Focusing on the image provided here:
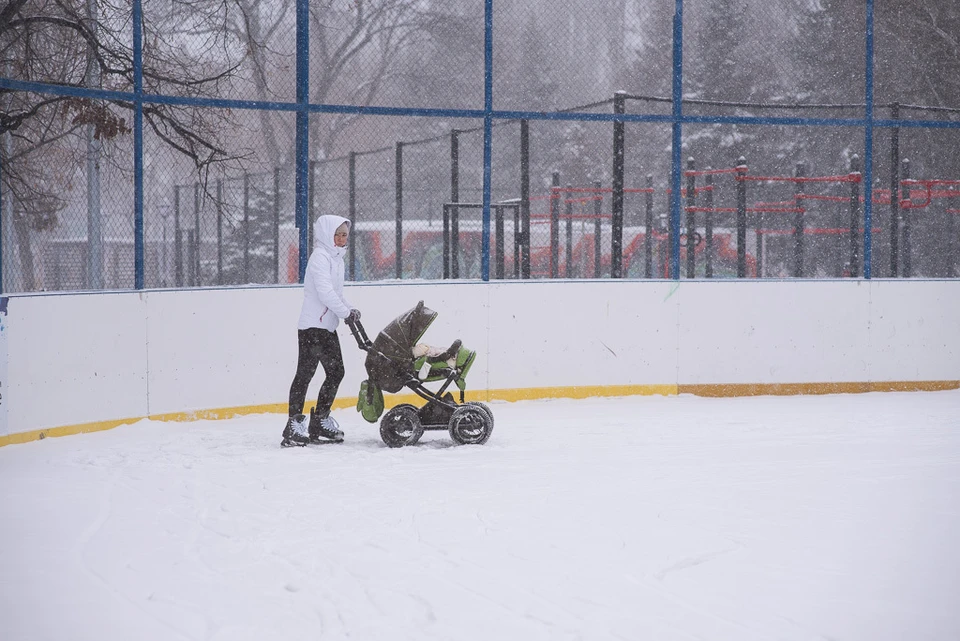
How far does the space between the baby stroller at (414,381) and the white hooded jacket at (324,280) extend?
21 cm

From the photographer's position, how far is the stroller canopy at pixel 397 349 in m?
7.51

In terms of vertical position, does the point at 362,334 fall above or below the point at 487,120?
below

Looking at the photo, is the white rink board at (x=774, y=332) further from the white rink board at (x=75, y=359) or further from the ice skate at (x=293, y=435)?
the white rink board at (x=75, y=359)

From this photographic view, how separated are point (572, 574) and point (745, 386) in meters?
6.42

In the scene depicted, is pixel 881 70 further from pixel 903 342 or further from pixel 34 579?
pixel 34 579

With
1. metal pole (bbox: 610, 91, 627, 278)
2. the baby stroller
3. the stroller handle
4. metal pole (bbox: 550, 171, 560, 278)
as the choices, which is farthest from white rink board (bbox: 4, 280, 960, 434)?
metal pole (bbox: 550, 171, 560, 278)

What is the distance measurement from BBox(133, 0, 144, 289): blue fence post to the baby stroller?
2.13 metres

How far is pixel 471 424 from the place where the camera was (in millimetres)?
7758

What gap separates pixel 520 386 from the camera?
32.9ft

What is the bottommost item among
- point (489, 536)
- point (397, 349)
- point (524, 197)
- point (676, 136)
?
point (489, 536)

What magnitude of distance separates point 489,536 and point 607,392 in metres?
5.21

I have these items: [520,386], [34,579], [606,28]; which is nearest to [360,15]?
[606,28]

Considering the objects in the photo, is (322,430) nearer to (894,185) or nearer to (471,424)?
(471,424)

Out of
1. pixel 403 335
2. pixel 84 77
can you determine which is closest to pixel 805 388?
pixel 403 335
